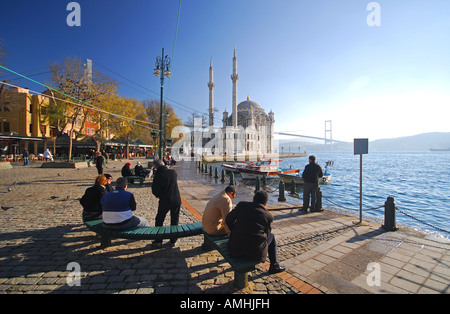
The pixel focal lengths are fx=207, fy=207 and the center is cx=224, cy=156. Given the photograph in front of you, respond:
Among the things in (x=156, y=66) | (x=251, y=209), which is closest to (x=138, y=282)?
(x=251, y=209)

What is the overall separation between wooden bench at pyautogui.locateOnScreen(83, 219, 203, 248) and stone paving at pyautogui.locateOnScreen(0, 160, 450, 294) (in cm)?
38

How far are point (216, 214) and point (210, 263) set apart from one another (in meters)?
0.81

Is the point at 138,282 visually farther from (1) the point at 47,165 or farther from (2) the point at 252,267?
(1) the point at 47,165

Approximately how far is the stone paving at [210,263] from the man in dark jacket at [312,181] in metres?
1.38

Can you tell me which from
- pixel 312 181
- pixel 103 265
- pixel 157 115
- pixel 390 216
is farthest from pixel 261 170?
pixel 157 115

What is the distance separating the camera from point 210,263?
11.2 ft

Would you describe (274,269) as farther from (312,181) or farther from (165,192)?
(312,181)

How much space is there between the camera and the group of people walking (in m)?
2.68

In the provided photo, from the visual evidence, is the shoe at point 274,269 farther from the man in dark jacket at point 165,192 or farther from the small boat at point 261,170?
the small boat at point 261,170

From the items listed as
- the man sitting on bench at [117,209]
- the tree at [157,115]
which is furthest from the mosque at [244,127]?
the man sitting on bench at [117,209]

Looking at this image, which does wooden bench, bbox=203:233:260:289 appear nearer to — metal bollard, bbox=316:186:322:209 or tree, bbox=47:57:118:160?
metal bollard, bbox=316:186:322:209

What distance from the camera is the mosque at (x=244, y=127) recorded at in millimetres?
64131
